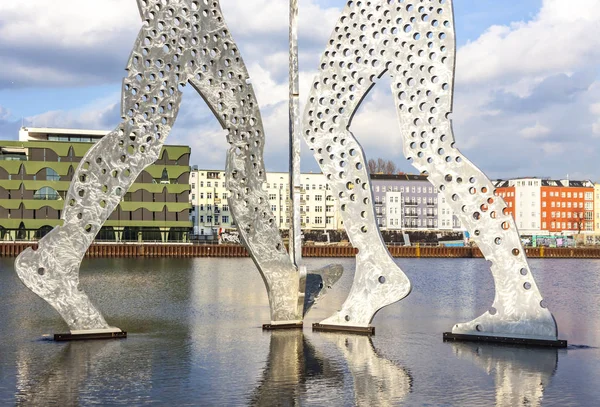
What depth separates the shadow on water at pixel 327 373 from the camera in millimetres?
12906

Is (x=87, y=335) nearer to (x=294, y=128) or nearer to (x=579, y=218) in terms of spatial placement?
(x=294, y=128)

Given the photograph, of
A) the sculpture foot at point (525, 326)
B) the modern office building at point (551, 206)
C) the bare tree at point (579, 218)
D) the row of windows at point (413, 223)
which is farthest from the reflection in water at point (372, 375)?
the bare tree at point (579, 218)

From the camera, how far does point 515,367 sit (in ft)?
50.4

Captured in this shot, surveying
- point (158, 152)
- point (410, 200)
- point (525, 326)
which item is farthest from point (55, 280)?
point (410, 200)

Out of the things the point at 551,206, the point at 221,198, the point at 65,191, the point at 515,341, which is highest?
the point at 551,206

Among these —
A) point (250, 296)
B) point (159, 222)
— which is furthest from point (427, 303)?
point (159, 222)

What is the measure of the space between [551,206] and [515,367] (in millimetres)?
128344

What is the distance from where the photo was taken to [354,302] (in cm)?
1938

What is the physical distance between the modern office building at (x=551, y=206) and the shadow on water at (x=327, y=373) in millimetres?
124290

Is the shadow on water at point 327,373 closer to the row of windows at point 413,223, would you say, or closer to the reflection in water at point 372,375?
the reflection in water at point 372,375

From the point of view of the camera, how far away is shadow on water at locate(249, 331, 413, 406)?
12.9 metres

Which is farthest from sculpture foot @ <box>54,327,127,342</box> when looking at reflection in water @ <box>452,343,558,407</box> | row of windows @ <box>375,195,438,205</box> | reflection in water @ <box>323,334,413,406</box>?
row of windows @ <box>375,195,438,205</box>

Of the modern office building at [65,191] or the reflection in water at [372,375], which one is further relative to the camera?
the modern office building at [65,191]

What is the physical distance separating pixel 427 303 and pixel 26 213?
56.7m
